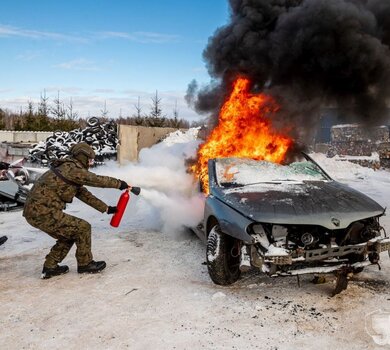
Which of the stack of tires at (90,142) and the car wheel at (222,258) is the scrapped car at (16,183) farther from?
the stack of tires at (90,142)

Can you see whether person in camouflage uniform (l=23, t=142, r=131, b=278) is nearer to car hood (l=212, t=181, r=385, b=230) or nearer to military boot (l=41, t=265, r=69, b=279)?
military boot (l=41, t=265, r=69, b=279)

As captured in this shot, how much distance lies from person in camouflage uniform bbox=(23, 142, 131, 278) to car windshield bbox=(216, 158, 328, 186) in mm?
1392

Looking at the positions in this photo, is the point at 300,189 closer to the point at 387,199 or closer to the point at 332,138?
the point at 387,199

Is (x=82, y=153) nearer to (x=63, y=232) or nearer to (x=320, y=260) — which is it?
(x=63, y=232)

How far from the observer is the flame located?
21.8ft

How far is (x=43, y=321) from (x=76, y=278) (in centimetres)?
125

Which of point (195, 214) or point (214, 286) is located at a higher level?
point (195, 214)

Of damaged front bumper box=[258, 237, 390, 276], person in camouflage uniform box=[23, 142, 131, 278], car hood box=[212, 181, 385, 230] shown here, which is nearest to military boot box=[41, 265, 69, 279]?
person in camouflage uniform box=[23, 142, 131, 278]

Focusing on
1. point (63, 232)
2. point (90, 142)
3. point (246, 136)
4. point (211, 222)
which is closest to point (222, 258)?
point (211, 222)

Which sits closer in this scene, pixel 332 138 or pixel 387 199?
pixel 387 199

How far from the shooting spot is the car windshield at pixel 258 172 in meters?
5.34

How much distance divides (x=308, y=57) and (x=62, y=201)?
545cm

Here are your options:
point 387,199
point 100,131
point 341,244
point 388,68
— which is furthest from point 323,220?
point 100,131

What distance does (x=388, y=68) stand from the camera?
7605 mm
